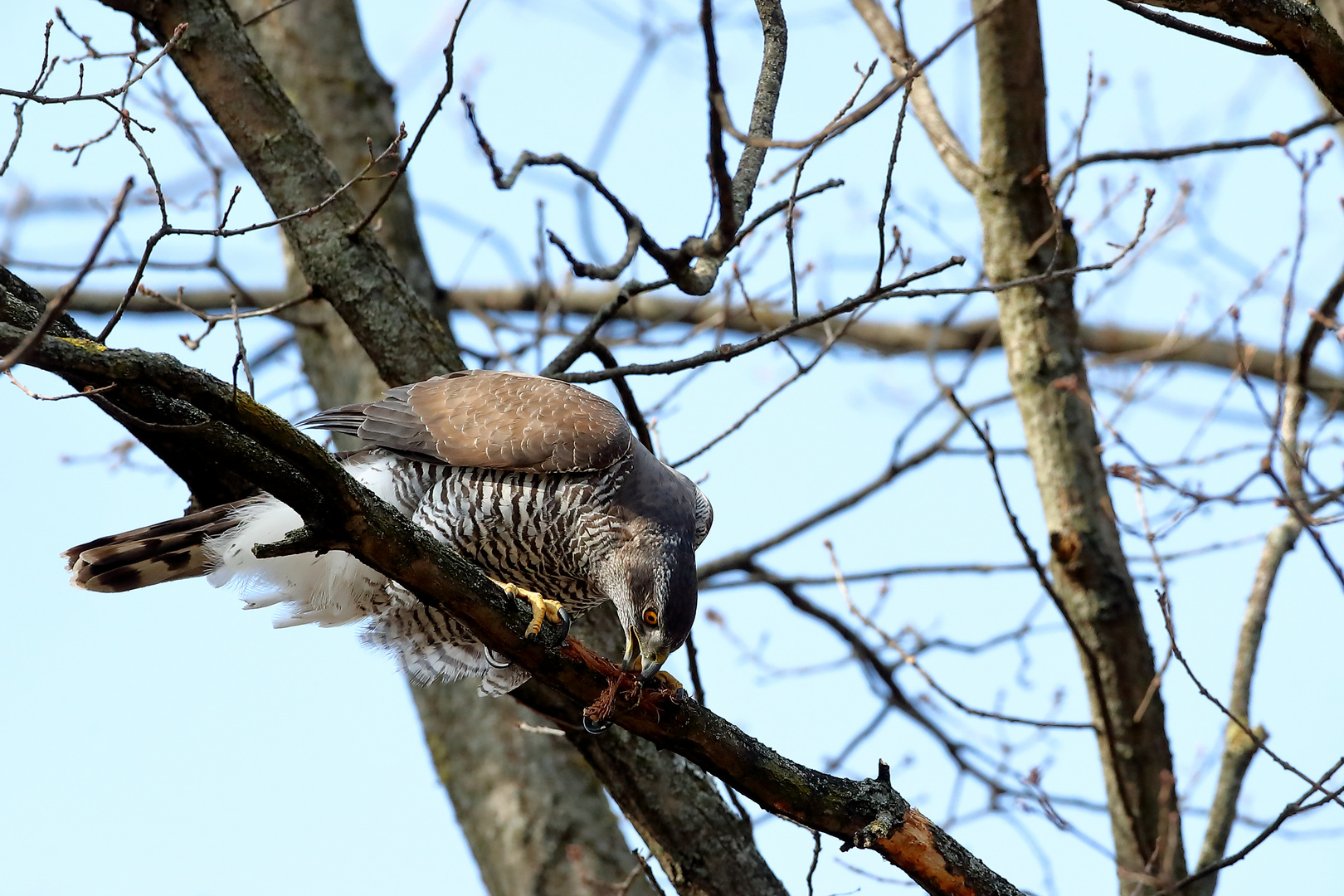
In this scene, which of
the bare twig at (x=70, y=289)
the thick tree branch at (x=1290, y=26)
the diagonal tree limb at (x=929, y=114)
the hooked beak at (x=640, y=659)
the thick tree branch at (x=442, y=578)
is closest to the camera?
the bare twig at (x=70, y=289)

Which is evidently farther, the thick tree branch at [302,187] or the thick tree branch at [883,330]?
the thick tree branch at [883,330]

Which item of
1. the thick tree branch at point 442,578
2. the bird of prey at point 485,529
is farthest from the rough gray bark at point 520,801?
the thick tree branch at point 442,578

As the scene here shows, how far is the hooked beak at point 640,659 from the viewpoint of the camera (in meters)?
3.82

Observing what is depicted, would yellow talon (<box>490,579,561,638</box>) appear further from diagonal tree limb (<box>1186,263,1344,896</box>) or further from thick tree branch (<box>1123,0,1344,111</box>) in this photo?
diagonal tree limb (<box>1186,263,1344,896</box>)

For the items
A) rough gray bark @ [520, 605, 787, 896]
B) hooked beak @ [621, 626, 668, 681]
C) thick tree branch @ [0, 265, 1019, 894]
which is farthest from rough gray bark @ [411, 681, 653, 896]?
thick tree branch @ [0, 265, 1019, 894]

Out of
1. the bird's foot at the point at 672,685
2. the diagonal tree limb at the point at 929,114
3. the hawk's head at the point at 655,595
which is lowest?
the bird's foot at the point at 672,685

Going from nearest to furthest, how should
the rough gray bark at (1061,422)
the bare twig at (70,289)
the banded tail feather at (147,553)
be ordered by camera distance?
the bare twig at (70,289)
the banded tail feather at (147,553)
the rough gray bark at (1061,422)

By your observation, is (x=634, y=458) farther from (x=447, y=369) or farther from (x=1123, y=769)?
(x=1123, y=769)

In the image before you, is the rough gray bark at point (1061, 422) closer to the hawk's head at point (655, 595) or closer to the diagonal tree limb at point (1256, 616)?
the diagonal tree limb at point (1256, 616)

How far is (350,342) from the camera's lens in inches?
267

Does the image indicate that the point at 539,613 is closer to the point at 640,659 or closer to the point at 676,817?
the point at 640,659

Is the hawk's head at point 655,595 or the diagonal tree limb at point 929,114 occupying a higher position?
the diagonal tree limb at point 929,114

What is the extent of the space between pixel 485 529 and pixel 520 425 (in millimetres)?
383

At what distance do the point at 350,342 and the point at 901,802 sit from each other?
4414 millimetres
